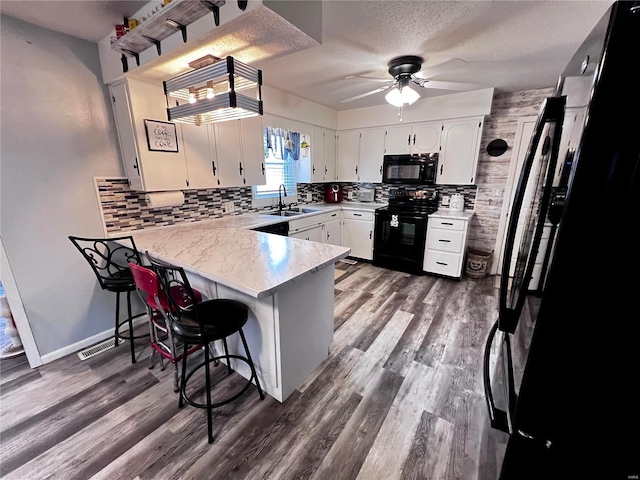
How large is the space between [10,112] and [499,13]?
330cm

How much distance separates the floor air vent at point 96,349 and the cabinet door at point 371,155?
387 cm

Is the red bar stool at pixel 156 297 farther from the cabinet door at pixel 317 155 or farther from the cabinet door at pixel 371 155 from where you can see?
the cabinet door at pixel 371 155

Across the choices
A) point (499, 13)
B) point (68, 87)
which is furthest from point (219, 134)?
point (499, 13)

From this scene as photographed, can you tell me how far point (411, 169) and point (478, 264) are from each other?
163 cm

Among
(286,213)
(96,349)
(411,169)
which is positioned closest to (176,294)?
(96,349)

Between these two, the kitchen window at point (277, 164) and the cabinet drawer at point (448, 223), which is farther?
the kitchen window at point (277, 164)

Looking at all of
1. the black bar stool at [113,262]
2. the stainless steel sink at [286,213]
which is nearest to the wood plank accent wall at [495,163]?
the stainless steel sink at [286,213]

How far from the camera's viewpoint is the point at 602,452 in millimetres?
646

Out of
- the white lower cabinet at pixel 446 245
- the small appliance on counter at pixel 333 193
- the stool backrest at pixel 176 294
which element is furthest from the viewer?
the small appliance on counter at pixel 333 193

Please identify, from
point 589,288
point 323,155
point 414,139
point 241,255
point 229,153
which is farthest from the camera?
point 323,155

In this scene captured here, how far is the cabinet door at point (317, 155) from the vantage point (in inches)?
164

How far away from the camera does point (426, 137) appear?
150 inches

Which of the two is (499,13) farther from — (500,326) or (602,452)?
(602,452)

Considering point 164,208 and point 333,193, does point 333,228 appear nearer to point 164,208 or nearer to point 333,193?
point 333,193
